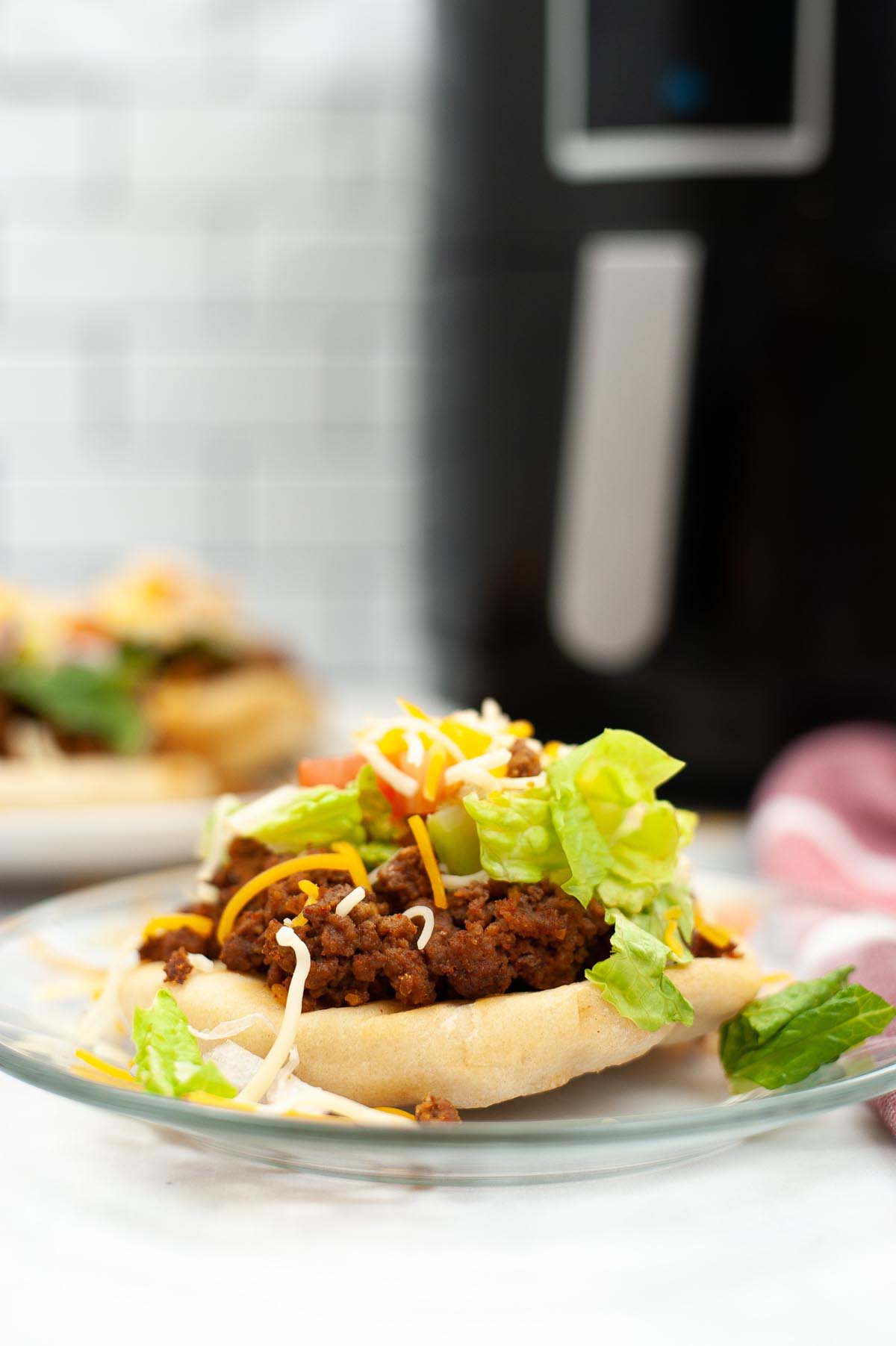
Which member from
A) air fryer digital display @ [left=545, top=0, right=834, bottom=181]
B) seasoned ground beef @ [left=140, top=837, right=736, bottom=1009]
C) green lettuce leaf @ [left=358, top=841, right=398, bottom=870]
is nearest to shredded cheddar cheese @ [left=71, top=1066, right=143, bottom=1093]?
seasoned ground beef @ [left=140, top=837, right=736, bottom=1009]

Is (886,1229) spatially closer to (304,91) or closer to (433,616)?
(433,616)

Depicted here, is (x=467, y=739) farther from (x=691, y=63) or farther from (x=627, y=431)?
(x=691, y=63)

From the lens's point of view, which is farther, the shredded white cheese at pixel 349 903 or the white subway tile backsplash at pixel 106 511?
the white subway tile backsplash at pixel 106 511

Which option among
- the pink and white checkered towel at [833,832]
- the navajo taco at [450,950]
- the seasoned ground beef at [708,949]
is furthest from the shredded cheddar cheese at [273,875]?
the pink and white checkered towel at [833,832]

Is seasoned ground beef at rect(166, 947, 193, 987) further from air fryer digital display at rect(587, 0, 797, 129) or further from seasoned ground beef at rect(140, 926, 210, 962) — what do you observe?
air fryer digital display at rect(587, 0, 797, 129)

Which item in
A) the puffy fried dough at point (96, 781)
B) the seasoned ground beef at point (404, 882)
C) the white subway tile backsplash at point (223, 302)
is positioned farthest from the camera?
the white subway tile backsplash at point (223, 302)

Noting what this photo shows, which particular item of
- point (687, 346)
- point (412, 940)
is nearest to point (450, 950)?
point (412, 940)

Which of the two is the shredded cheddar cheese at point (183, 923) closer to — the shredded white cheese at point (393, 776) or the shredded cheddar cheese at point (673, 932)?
the shredded white cheese at point (393, 776)
